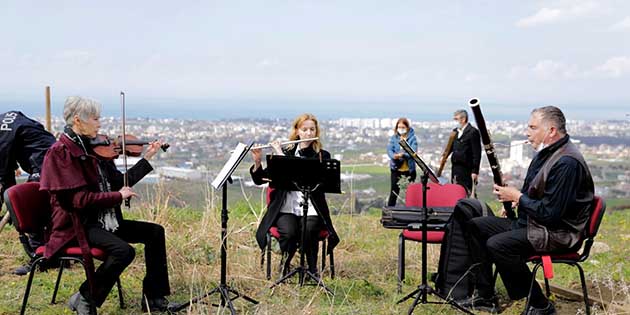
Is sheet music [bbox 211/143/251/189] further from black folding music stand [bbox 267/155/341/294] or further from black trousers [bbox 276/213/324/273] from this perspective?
black trousers [bbox 276/213/324/273]

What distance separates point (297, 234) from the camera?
576cm

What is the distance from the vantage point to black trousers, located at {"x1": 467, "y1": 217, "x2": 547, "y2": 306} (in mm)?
4719

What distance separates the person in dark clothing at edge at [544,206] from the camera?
4465mm

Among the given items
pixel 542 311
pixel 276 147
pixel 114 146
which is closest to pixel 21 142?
pixel 114 146

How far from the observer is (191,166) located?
904cm

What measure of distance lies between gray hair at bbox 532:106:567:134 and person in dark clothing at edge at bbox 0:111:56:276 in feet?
13.5

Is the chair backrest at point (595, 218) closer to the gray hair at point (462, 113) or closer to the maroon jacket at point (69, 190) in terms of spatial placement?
the maroon jacket at point (69, 190)

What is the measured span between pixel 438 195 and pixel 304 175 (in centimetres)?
151

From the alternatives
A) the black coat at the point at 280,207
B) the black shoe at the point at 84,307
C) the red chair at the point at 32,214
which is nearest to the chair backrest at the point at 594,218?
the black coat at the point at 280,207

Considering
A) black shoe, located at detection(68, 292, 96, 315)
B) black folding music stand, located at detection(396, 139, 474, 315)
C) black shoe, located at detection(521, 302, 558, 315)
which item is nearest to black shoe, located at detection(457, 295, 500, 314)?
black folding music stand, located at detection(396, 139, 474, 315)

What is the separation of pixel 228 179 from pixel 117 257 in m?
0.91

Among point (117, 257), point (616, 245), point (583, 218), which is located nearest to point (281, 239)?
point (117, 257)

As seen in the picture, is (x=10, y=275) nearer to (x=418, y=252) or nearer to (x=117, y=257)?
(x=117, y=257)

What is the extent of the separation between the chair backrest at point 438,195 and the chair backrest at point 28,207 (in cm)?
306
